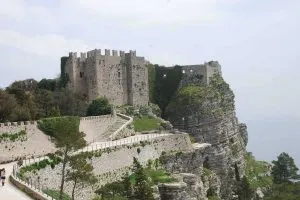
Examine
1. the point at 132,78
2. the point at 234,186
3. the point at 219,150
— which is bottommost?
the point at 234,186

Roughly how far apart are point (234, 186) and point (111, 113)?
59.7 feet

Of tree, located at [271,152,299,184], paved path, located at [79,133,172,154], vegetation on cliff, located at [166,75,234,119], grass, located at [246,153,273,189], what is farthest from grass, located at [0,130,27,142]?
tree, located at [271,152,299,184]

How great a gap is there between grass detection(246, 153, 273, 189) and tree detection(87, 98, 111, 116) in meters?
21.6

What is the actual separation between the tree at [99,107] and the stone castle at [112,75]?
10.5 feet

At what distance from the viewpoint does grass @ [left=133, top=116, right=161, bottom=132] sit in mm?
66938

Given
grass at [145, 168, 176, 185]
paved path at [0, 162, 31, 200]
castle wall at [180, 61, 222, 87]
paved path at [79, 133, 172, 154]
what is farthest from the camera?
castle wall at [180, 61, 222, 87]

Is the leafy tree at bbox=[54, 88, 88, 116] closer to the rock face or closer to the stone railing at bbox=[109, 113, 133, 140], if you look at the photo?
the stone railing at bbox=[109, 113, 133, 140]

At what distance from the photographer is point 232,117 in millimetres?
77250

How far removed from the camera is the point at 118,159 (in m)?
50.9

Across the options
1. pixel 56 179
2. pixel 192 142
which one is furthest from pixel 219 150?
pixel 56 179

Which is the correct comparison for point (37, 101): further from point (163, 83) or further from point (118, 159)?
point (163, 83)

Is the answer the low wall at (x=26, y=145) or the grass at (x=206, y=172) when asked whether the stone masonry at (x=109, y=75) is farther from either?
the low wall at (x=26, y=145)

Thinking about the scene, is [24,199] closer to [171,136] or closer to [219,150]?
[171,136]

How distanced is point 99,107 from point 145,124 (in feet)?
21.4
